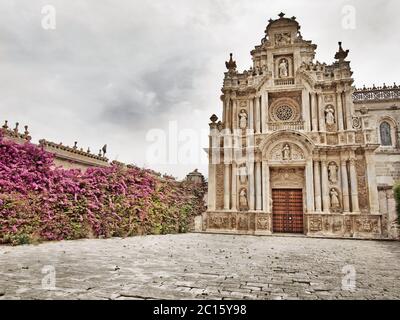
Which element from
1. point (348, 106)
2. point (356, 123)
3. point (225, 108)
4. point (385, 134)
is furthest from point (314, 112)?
point (385, 134)

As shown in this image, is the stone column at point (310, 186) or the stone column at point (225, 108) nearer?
the stone column at point (310, 186)

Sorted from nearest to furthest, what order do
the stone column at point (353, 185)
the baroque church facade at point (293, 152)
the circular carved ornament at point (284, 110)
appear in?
the stone column at point (353, 185), the baroque church facade at point (293, 152), the circular carved ornament at point (284, 110)

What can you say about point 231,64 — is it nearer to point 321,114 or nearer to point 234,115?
point 234,115

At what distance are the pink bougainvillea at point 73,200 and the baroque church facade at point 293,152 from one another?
14.2 feet

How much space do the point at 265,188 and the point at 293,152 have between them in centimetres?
291

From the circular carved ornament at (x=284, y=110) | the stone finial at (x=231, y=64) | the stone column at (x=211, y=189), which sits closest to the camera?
the stone column at (x=211, y=189)

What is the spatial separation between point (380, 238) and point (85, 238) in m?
14.9

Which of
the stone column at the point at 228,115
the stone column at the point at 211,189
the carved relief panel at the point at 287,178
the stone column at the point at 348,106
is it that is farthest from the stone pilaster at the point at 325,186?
the stone column at the point at 211,189

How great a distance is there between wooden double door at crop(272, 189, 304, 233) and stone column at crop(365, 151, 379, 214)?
3.81 metres

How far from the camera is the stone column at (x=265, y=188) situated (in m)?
17.5

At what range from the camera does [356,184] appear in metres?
16.8

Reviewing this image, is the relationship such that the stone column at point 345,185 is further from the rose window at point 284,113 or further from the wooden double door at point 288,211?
the rose window at point 284,113

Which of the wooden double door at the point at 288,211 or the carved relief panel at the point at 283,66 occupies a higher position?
the carved relief panel at the point at 283,66
